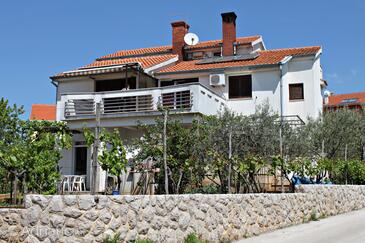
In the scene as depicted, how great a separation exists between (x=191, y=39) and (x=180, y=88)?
9.86 m

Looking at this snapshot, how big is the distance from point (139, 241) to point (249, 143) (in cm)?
869

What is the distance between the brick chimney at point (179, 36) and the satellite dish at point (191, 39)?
2.78 feet

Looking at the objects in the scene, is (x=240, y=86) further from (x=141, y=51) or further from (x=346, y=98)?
(x=346, y=98)

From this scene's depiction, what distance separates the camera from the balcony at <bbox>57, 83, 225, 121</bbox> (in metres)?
22.7

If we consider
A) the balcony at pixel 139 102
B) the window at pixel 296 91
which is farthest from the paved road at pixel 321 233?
the window at pixel 296 91

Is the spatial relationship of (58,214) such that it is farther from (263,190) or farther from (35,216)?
(263,190)

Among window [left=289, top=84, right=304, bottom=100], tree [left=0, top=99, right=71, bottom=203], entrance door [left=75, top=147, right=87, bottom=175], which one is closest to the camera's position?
tree [left=0, top=99, right=71, bottom=203]

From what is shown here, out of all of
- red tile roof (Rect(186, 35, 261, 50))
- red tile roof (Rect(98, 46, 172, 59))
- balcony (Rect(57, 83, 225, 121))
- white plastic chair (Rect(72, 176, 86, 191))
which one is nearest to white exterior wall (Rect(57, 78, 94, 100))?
balcony (Rect(57, 83, 225, 121))

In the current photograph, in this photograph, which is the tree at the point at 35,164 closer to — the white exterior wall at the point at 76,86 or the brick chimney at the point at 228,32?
the white exterior wall at the point at 76,86

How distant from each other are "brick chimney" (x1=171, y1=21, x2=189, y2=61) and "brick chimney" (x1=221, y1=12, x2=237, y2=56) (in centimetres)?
301

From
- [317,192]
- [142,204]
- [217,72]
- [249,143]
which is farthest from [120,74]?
[142,204]

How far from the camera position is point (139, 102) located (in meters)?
24.3

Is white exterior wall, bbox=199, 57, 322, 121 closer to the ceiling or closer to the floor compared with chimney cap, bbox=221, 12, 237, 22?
closer to the floor

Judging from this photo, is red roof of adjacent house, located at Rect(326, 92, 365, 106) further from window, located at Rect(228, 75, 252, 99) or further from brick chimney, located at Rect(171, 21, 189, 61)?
window, located at Rect(228, 75, 252, 99)
